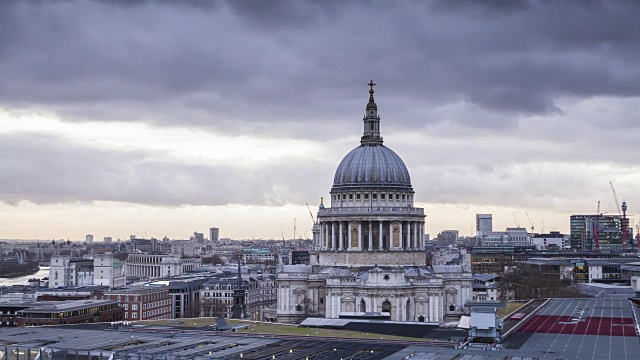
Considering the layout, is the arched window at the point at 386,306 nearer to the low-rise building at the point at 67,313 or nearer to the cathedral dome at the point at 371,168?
the cathedral dome at the point at 371,168

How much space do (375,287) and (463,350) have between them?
55.3 m

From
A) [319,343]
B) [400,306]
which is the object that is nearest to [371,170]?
[400,306]

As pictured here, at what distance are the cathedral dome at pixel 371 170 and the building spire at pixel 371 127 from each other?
7.33 ft

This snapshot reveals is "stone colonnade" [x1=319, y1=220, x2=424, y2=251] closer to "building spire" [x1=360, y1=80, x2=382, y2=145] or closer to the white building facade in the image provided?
Answer: the white building facade

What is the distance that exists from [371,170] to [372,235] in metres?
12.1

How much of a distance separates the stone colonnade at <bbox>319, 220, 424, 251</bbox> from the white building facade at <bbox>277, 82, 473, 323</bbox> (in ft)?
0.57

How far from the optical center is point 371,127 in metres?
177

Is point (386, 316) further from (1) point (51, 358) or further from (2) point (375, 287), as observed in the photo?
(1) point (51, 358)

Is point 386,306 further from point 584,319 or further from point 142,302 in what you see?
point 142,302

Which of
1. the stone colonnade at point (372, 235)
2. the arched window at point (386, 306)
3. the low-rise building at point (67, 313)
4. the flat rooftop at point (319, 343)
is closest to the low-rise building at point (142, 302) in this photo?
the low-rise building at point (67, 313)

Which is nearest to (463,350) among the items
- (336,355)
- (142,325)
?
(336,355)

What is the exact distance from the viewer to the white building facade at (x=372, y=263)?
152500 millimetres

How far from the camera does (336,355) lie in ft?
304

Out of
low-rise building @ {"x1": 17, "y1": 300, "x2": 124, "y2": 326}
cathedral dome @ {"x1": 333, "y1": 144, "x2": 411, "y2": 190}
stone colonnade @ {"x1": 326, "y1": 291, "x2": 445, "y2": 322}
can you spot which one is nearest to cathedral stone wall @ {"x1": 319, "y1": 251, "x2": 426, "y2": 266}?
stone colonnade @ {"x1": 326, "y1": 291, "x2": 445, "y2": 322}
